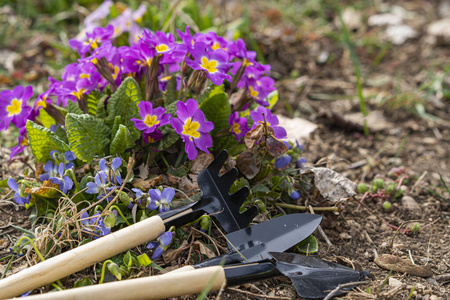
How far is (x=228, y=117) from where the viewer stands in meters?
2.09

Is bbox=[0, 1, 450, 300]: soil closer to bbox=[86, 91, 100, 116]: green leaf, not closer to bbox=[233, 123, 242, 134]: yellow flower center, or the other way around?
bbox=[233, 123, 242, 134]: yellow flower center

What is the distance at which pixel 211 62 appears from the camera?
79.4 inches

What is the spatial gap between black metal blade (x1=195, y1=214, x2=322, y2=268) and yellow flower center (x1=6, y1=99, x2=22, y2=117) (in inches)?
44.3

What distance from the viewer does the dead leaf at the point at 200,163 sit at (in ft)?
6.73

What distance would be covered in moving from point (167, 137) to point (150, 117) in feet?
0.44

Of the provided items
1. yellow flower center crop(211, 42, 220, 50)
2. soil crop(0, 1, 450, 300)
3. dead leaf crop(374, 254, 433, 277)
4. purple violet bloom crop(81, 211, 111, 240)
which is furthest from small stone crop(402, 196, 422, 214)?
purple violet bloom crop(81, 211, 111, 240)

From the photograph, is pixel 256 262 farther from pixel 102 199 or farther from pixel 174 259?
pixel 102 199

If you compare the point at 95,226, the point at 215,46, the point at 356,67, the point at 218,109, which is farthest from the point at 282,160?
the point at 356,67

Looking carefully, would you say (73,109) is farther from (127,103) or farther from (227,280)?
(227,280)

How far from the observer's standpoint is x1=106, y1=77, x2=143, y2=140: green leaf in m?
2.02

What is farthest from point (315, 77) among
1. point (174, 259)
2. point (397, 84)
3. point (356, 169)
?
point (174, 259)

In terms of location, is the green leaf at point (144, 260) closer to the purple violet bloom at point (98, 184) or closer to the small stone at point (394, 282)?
the purple violet bloom at point (98, 184)

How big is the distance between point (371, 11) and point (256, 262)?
149 inches

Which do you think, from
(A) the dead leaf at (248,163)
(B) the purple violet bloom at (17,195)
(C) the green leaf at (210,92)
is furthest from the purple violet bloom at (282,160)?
(B) the purple violet bloom at (17,195)
